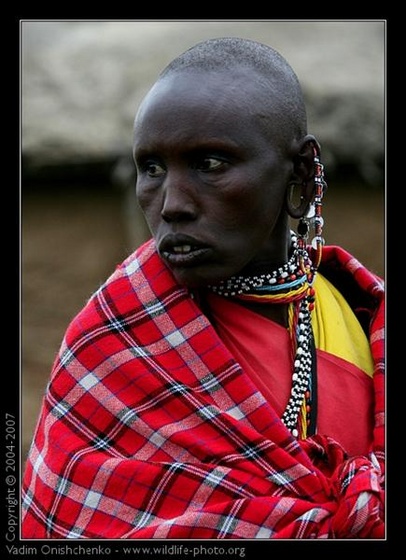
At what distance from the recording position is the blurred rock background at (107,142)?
7375mm

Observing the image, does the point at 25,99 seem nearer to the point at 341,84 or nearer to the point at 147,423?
the point at 341,84

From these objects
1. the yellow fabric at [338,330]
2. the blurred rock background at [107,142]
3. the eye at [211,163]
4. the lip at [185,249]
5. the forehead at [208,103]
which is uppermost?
the blurred rock background at [107,142]

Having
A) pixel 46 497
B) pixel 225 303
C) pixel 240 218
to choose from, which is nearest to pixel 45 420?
pixel 46 497

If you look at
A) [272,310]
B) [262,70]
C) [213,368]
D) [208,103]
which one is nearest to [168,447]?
[213,368]

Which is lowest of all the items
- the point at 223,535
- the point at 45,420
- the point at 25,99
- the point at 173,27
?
the point at 223,535

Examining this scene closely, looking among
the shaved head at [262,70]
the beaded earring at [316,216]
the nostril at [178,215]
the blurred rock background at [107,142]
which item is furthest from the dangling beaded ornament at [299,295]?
the blurred rock background at [107,142]

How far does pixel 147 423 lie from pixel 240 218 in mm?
577

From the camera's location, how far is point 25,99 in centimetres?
744

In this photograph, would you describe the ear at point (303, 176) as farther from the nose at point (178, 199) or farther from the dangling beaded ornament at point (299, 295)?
the nose at point (178, 199)

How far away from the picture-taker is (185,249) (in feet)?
9.18

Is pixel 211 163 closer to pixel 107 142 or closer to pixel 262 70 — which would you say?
pixel 262 70

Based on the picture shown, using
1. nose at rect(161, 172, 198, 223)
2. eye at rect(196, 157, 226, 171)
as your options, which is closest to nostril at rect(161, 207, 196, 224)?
nose at rect(161, 172, 198, 223)

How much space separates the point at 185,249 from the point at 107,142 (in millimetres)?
4925

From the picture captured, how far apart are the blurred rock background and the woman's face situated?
448 cm
